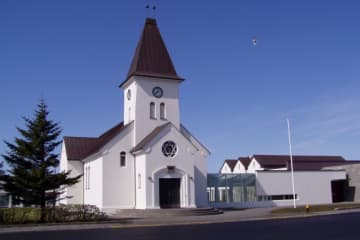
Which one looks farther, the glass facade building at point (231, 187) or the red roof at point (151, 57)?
the glass facade building at point (231, 187)

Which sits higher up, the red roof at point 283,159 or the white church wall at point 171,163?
the red roof at point 283,159

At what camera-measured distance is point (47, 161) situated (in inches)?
1174

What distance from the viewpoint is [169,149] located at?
36.3 metres

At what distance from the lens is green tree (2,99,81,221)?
28.9 meters

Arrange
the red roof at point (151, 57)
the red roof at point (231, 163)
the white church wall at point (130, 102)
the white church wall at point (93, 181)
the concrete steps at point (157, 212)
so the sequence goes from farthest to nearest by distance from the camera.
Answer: the red roof at point (231, 163) → the red roof at point (151, 57) → the white church wall at point (130, 102) → the white church wall at point (93, 181) → the concrete steps at point (157, 212)

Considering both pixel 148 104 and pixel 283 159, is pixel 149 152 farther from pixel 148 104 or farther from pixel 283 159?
pixel 283 159

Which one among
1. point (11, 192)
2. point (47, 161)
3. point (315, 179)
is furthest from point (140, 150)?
point (315, 179)

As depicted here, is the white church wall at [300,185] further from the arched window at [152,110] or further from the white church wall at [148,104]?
the arched window at [152,110]

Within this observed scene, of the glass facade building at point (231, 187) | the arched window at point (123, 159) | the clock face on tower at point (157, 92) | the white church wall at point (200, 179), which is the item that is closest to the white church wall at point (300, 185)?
the glass facade building at point (231, 187)

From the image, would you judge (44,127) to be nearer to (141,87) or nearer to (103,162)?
(103,162)

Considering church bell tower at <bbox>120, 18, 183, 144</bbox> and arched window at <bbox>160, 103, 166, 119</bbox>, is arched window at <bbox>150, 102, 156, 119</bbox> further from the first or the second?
arched window at <bbox>160, 103, 166, 119</bbox>

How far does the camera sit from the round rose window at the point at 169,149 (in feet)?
118

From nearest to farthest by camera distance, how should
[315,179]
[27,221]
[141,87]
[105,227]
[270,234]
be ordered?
[270,234], [105,227], [27,221], [141,87], [315,179]

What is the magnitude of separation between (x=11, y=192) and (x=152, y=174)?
1097 cm
